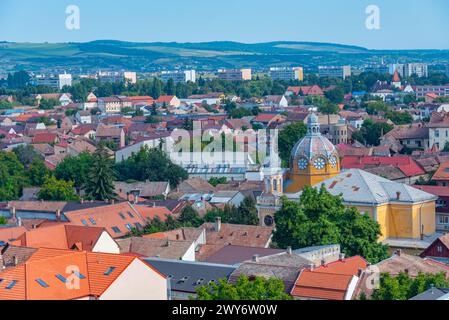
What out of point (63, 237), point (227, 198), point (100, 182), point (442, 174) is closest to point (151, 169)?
point (100, 182)

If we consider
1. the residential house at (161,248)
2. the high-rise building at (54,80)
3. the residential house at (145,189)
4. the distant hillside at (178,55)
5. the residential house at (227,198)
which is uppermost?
the distant hillside at (178,55)

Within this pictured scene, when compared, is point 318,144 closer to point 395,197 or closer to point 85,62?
point 395,197

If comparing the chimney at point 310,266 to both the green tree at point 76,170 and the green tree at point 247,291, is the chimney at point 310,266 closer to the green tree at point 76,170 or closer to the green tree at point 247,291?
the green tree at point 247,291

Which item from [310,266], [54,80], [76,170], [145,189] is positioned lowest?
[145,189]

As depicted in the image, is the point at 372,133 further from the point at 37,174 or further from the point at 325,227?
the point at 325,227

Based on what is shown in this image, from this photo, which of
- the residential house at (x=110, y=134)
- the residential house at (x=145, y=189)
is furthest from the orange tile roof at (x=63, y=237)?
the residential house at (x=110, y=134)
